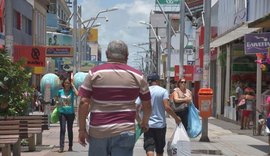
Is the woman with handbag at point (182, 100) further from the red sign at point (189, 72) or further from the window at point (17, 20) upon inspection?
the window at point (17, 20)

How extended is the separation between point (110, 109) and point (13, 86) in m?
6.98

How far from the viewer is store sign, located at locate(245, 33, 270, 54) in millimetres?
18641

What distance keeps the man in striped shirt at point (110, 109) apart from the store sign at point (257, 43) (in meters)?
12.6

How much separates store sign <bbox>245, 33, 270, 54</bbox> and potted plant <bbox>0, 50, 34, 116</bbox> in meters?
7.61

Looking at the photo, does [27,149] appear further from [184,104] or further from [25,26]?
[25,26]

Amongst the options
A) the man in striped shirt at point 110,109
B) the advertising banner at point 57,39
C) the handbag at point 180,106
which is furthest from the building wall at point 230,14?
the advertising banner at point 57,39

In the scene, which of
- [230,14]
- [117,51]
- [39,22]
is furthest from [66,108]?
[39,22]

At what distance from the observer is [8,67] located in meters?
13.1

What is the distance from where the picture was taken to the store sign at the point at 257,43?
61.2 ft

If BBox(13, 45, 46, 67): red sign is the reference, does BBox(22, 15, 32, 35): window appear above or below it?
above

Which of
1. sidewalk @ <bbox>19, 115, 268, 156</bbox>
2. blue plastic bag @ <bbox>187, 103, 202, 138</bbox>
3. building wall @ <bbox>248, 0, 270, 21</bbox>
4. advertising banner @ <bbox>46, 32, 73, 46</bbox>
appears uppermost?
advertising banner @ <bbox>46, 32, 73, 46</bbox>

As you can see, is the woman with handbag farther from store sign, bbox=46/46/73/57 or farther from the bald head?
store sign, bbox=46/46/73/57

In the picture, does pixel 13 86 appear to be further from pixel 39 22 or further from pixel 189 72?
pixel 39 22

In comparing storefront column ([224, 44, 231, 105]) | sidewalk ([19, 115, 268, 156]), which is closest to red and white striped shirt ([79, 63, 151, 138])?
sidewalk ([19, 115, 268, 156])
